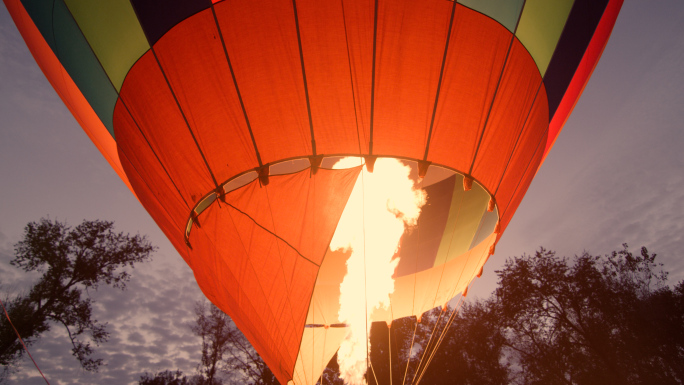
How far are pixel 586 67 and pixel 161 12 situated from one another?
16.1 ft

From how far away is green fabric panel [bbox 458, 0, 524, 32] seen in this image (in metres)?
3.09

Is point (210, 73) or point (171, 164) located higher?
point (210, 73)

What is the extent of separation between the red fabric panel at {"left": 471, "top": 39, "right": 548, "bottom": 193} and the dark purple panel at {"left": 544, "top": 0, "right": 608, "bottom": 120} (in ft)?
0.81

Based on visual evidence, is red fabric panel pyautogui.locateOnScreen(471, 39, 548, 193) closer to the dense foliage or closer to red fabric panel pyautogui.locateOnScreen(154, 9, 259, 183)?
red fabric panel pyautogui.locateOnScreen(154, 9, 259, 183)

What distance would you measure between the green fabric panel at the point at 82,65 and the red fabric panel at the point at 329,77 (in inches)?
89.6

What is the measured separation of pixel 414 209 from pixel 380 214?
596 mm

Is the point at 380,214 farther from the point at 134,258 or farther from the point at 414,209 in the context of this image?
the point at 134,258

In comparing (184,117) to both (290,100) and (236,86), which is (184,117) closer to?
(236,86)

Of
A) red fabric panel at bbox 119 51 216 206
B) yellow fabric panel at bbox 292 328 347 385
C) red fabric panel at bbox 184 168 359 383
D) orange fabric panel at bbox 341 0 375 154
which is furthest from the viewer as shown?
yellow fabric panel at bbox 292 328 347 385

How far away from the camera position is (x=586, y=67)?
4.26 metres

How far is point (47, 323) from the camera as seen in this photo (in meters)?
12.6

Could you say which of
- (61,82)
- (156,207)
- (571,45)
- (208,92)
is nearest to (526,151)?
(571,45)

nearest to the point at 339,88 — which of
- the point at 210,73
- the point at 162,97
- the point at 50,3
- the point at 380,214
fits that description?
the point at 210,73

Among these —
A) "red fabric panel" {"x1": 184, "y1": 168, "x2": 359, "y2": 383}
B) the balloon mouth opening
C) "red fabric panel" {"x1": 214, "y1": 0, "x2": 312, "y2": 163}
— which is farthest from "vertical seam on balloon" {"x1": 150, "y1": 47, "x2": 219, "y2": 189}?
"red fabric panel" {"x1": 214, "y1": 0, "x2": 312, "y2": 163}
